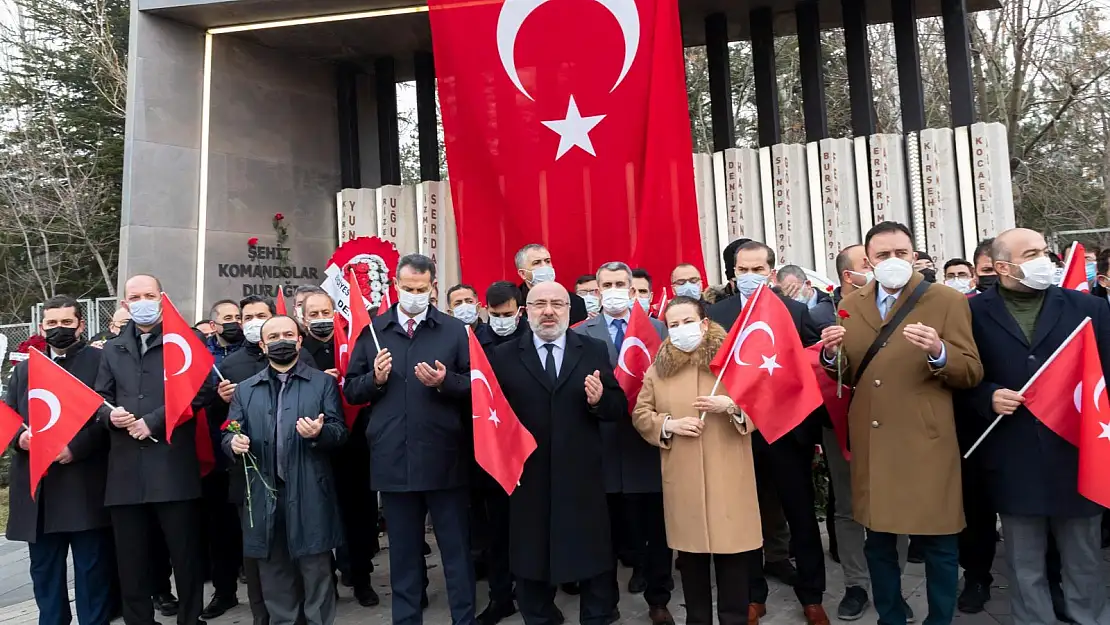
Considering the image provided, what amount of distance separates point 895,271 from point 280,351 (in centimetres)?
344

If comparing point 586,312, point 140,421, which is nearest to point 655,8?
point 586,312

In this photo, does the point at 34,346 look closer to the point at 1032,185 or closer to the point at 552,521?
the point at 552,521

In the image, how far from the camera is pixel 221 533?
5820 millimetres

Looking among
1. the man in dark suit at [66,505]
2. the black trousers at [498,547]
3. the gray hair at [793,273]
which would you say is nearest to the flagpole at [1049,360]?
the gray hair at [793,273]

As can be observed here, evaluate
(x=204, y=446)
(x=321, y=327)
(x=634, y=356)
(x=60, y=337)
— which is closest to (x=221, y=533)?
(x=204, y=446)

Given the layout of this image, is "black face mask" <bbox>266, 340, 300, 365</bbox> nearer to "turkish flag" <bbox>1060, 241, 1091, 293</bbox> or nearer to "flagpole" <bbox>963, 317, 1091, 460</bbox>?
"flagpole" <bbox>963, 317, 1091, 460</bbox>

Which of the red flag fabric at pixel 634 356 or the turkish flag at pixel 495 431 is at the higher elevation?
the red flag fabric at pixel 634 356

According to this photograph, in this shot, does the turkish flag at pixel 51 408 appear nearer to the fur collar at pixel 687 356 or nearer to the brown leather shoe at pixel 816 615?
the fur collar at pixel 687 356

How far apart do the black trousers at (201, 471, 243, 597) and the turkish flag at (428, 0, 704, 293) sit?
3504 millimetres

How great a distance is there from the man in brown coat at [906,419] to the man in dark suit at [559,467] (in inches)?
51.2

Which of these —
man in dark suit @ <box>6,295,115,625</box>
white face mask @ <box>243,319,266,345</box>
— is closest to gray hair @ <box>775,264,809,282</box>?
white face mask @ <box>243,319,266,345</box>

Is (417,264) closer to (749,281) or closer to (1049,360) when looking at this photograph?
(749,281)

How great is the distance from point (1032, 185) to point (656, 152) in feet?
57.3

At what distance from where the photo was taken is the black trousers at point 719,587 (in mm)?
4215
